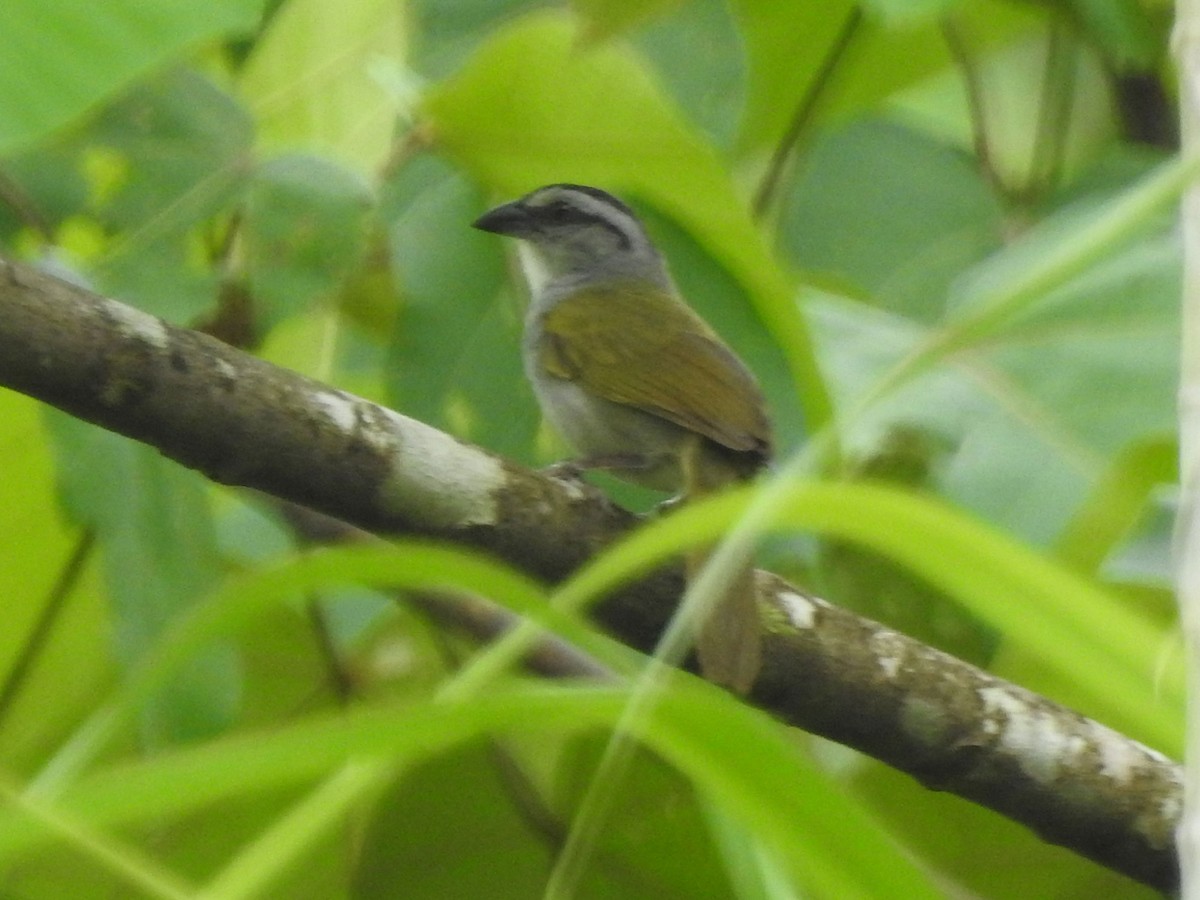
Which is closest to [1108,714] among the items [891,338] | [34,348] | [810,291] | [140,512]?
[891,338]

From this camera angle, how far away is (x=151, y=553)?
169 cm

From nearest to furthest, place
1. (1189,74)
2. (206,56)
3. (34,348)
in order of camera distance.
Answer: (1189,74)
(34,348)
(206,56)

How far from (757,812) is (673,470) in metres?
1.83

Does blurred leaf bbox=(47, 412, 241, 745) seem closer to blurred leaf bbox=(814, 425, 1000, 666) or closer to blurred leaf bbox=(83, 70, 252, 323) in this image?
blurred leaf bbox=(83, 70, 252, 323)

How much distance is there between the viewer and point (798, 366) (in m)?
1.82

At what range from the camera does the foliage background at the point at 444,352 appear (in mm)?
1705

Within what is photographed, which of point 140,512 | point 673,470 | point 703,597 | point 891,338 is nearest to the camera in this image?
point 703,597

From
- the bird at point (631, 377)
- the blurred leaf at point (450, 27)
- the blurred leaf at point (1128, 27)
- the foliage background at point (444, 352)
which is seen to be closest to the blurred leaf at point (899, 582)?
the foliage background at point (444, 352)

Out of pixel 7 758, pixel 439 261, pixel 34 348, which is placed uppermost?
pixel 34 348

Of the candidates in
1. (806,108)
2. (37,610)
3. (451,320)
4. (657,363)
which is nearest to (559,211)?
(657,363)

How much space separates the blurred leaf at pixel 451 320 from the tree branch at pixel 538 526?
1.09 ft

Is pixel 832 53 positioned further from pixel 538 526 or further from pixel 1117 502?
pixel 538 526

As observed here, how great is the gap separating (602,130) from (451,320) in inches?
11.6

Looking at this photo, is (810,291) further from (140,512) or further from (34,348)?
(34,348)
